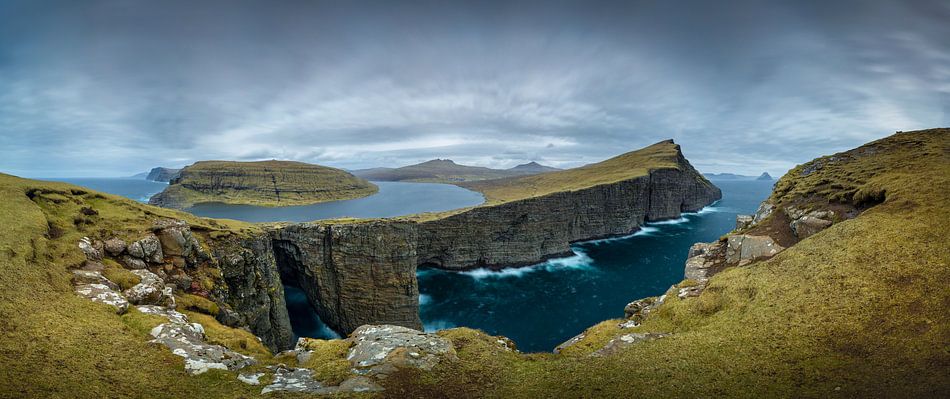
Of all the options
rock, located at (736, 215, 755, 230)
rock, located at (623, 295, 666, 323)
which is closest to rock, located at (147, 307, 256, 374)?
rock, located at (623, 295, 666, 323)

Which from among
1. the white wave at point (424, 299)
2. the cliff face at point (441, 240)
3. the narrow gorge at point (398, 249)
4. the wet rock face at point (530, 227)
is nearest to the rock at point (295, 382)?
the narrow gorge at point (398, 249)

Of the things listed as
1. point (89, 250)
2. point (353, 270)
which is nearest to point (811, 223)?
point (89, 250)

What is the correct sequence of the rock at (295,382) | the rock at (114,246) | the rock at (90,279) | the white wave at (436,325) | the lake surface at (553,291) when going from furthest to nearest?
the white wave at (436,325) < the lake surface at (553,291) < the rock at (114,246) < the rock at (90,279) < the rock at (295,382)

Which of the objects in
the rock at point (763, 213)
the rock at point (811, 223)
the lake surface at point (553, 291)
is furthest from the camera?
the lake surface at point (553, 291)

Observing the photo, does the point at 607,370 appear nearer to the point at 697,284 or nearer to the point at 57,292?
the point at 697,284

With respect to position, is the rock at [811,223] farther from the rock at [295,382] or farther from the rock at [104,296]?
the rock at [104,296]

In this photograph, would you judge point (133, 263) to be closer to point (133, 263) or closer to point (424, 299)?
point (133, 263)
